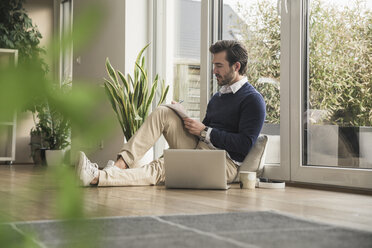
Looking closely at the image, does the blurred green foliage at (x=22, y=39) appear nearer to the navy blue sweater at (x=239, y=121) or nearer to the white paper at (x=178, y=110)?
the navy blue sweater at (x=239, y=121)

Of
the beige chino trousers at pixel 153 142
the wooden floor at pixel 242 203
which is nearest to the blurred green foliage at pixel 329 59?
the wooden floor at pixel 242 203

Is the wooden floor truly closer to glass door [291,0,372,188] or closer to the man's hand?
glass door [291,0,372,188]

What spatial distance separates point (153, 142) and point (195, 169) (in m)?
0.48

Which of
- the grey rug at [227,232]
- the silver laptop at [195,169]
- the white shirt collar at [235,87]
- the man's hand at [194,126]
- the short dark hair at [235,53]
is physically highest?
the short dark hair at [235,53]

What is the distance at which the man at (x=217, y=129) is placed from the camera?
3268 mm

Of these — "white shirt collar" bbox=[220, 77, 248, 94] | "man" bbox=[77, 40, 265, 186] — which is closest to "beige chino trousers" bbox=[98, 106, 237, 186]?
"man" bbox=[77, 40, 265, 186]

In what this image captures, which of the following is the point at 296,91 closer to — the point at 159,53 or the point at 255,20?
the point at 255,20

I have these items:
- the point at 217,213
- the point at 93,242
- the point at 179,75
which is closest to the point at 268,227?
the point at 217,213

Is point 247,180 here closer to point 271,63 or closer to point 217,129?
point 217,129

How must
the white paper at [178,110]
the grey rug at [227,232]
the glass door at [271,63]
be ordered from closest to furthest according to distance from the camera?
the grey rug at [227,232] < the white paper at [178,110] < the glass door at [271,63]

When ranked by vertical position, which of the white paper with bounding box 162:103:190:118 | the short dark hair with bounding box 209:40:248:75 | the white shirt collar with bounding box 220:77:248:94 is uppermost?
the short dark hair with bounding box 209:40:248:75

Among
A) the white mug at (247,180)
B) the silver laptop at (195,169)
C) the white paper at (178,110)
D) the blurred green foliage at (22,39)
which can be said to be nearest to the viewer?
the blurred green foliage at (22,39)

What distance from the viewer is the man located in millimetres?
3268

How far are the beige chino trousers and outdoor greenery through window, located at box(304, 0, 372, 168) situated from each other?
0.59m
